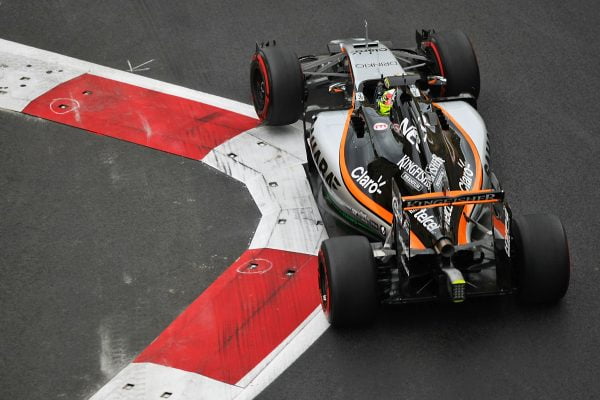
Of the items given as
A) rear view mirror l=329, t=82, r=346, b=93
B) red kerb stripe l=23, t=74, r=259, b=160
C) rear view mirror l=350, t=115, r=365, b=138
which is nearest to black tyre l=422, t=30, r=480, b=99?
rear view mirror l=329, t=82, r=346, b=93

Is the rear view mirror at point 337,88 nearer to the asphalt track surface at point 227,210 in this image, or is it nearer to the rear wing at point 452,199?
the asphalt track surface at point 227,210

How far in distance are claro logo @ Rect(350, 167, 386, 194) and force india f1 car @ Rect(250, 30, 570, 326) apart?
1cm

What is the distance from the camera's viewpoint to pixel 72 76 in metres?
13.9

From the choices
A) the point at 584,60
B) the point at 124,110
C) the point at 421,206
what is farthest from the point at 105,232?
the point at 584,60

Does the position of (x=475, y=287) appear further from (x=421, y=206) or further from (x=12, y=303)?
(x=12, y=303)

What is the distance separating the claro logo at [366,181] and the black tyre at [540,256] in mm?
1404

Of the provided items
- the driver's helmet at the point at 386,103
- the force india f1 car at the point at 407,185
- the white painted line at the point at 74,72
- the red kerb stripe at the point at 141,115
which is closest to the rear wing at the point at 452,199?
the force india f1 car at the point at 407,185

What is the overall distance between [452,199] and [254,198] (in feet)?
9.52

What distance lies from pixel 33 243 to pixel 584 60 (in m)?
7.56

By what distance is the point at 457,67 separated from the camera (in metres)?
12.5

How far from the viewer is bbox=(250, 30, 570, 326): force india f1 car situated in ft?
30.2

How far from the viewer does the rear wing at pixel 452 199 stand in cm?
918

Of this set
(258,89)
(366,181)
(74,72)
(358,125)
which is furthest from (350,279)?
(74,72)

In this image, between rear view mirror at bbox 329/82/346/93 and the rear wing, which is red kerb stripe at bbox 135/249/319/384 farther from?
rear view mirror at bbox 329/82/346/93
